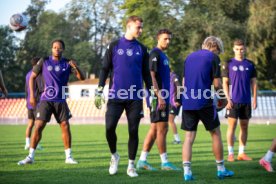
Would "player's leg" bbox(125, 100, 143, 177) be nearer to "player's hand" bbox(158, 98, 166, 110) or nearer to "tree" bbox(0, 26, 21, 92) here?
"player's hand" bbox(158, 98, 166, 110)

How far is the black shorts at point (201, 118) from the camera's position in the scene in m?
8.84

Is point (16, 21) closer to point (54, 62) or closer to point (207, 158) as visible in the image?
point (54, 62)

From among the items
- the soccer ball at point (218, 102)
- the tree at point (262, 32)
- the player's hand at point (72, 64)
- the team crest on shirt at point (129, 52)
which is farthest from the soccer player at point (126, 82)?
the tree at point (262, 32)

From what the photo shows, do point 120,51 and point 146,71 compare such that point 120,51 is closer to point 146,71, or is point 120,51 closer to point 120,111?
point 146,71

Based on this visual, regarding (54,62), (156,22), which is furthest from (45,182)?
(156,22)

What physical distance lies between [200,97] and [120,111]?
4.51ft

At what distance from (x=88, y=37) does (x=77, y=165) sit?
81832mm

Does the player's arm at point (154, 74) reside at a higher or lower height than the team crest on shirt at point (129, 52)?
lower

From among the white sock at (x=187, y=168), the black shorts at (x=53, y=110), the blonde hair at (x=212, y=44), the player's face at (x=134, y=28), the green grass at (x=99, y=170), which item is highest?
the player's face at (x=134, y=28)

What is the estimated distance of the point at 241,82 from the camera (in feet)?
39.4

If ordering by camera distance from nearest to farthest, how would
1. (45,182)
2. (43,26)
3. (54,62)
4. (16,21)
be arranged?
(45,182)
(54,62)
(16,21)
(43,26)

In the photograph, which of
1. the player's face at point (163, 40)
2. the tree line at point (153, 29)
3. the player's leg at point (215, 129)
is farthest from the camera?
the tree line at point (153, 29)

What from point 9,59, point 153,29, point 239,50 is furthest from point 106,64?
point 9,59

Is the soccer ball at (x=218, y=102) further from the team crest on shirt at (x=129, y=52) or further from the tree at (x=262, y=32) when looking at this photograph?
the tree at (x=262, y=32)
